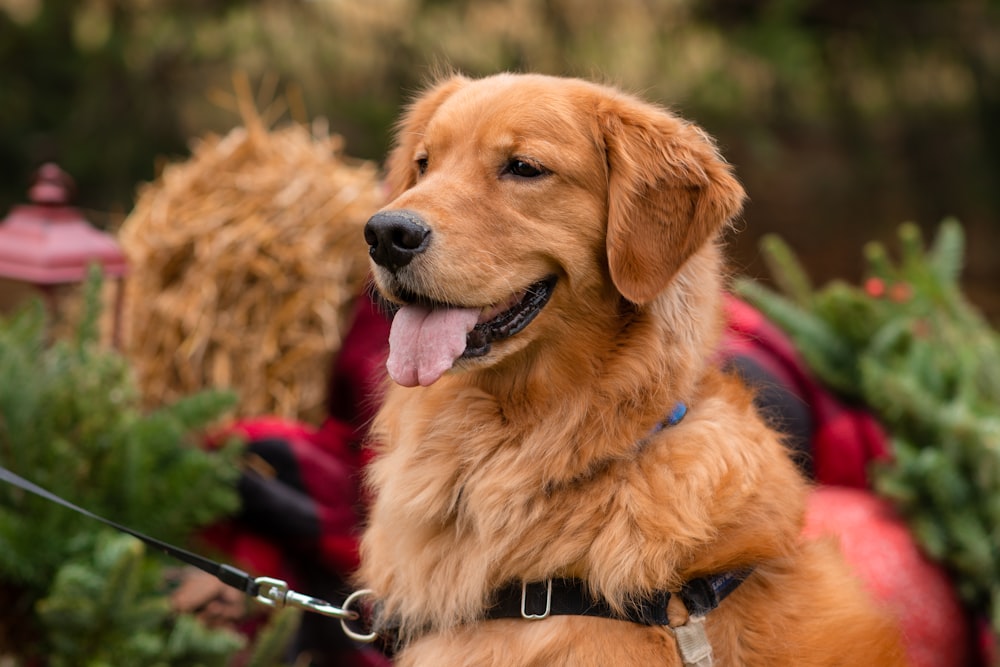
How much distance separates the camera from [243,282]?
12.6 ft

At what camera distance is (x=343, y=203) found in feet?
13.2

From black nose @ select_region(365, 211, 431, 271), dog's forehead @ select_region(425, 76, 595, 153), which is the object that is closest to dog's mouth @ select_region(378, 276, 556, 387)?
black nose @ select_region(365, 211, 431, 271)

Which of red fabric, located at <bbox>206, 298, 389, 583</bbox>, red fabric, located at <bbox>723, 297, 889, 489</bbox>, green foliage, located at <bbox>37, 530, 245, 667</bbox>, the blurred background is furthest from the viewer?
the blurred background

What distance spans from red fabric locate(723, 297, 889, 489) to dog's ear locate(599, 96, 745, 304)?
1381mm

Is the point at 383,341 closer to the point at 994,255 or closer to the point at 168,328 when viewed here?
the point at 168,328

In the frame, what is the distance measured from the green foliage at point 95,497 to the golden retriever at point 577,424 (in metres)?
0.75

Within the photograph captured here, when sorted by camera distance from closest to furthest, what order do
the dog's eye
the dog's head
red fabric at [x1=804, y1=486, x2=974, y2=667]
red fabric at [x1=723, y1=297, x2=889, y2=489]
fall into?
1. the dog's head
2. the dog's eye
3. red fabric at [x1=804, y1=486, x2=974, y2=667]
4. red fabric at [x1=723, y1=297, x2=889, y2=489]

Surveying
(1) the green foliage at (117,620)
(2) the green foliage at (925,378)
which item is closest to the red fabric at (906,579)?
(2) the green foliage at (925,378)

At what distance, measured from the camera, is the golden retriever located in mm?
2033

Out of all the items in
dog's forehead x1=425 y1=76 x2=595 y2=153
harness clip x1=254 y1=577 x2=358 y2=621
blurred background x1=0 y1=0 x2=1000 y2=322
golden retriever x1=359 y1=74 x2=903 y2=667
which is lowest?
blurred background x1=0 y1=0 x2=1000 y2=322

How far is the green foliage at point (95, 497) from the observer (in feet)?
8.65

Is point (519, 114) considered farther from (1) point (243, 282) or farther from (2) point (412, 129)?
(1) point (243, 282)

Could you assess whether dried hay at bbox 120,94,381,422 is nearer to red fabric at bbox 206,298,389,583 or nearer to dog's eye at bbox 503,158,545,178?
red fabric at bbox 206,298,389,583

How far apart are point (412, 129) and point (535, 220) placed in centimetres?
70
